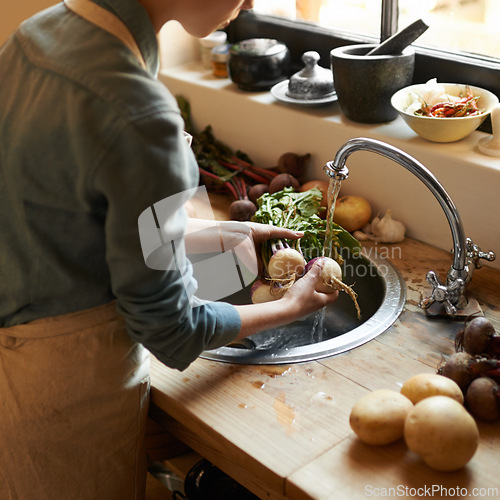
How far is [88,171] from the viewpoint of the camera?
779 millimetres

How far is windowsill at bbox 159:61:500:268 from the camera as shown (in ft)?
4.60

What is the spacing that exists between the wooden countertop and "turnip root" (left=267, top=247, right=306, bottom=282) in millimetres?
246

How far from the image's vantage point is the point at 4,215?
911 millimetres

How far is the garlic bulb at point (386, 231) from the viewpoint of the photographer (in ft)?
5.02

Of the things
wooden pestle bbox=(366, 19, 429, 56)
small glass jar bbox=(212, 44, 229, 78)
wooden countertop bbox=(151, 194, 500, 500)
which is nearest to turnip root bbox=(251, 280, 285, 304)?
wooden countertop bbox=(151, 194, 500, 500)

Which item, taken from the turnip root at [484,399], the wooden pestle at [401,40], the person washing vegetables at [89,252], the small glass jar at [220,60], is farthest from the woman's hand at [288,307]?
the small glass jar at [220,60]

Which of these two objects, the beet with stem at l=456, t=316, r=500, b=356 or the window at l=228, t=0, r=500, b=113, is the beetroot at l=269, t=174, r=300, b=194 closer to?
the window at l=228, t=0, r=500, b=113

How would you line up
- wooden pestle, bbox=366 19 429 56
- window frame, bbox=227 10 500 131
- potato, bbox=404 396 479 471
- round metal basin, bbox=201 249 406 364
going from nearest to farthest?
potato, bbox=404 396 479 471
round metal basin, bbox=201 249 406 364
wooden pestle, bbox=366 19 429 56
window frame, bbox=227 10 500 131

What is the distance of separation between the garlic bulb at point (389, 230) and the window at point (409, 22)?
39cm

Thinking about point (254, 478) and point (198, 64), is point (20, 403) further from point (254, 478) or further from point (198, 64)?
point (198, 64)

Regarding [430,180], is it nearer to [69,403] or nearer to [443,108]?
[443,108]

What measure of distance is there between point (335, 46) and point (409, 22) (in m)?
0.24

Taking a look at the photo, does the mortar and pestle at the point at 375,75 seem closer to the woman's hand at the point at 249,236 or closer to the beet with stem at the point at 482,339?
the woman's hand at the point at 249,236

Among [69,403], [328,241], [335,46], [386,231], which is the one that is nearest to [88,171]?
[69,403]
